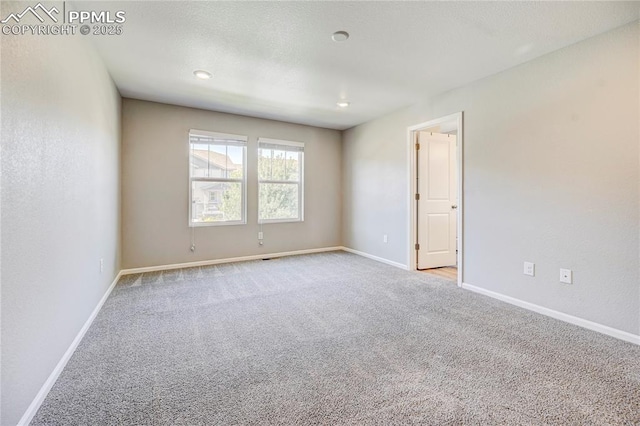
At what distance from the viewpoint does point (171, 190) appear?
→ 4297mm

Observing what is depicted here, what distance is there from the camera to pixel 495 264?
10.3 ft

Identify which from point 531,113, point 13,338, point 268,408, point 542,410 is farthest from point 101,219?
point 531,113

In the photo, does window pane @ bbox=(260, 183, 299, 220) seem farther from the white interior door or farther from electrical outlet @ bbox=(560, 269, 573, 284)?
electrical outlet @ bbox=(560, 269, 573, 284)

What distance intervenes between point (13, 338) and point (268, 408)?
1184mm

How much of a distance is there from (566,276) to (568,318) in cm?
36

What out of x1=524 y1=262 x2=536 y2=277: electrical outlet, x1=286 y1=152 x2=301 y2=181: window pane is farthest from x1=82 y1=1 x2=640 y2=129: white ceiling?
x1=524 y1=262 x2=536 y2=277: electrical outlet

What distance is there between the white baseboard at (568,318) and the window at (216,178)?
12.1ft

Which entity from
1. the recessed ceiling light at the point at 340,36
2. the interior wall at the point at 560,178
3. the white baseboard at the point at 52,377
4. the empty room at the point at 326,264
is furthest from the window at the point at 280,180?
the white baseboard at the point at 52,377

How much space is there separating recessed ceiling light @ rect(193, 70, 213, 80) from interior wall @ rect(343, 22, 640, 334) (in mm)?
2822

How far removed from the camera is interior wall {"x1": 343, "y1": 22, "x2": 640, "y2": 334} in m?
2.23

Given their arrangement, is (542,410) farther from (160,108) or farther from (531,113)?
(160,108)

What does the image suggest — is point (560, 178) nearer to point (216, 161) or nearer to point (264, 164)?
point (264, 164)

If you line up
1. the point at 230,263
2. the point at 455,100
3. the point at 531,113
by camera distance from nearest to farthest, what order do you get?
1. the point at 531,113
2. the point at 455,100
3. the point at 230,263

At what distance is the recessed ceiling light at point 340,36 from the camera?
2356mm
